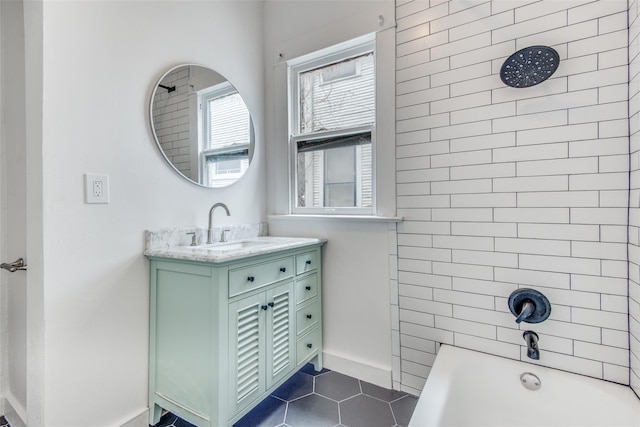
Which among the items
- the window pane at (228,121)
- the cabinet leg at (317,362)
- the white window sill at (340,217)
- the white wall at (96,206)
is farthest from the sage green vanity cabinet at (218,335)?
the window pane at (228,121)

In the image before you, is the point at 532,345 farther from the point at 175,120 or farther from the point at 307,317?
the point at 175,120

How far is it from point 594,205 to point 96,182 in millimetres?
2229

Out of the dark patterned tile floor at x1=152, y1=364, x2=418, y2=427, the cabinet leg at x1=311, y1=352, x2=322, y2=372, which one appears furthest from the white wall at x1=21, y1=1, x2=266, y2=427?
the cabinet leg at x1=311, y1=352, x2=322, y2=372

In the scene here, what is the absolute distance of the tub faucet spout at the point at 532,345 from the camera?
4.48 feet

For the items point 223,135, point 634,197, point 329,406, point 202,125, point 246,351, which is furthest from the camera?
point 223,135

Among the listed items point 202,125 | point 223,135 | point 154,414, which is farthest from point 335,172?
point 154,414

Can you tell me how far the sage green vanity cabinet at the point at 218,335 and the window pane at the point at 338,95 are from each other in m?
1.04

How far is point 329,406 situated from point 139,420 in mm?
977

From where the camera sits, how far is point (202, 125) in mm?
1864

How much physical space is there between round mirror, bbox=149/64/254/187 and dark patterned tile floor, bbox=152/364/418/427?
1327 millimetres

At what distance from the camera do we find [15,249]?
4.89 ft

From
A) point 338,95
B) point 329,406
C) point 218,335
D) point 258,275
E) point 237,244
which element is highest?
point 338,95

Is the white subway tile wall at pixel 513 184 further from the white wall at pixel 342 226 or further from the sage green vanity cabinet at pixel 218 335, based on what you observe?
the sage green vanity cabinet at pixel 218 335

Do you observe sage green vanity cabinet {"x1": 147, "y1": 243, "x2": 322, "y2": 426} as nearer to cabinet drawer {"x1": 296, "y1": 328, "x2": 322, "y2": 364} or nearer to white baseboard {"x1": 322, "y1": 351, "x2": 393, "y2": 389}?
cabinet drawer {"x1": 296, "y1": 328, "x2": 322, "y2": 364}
